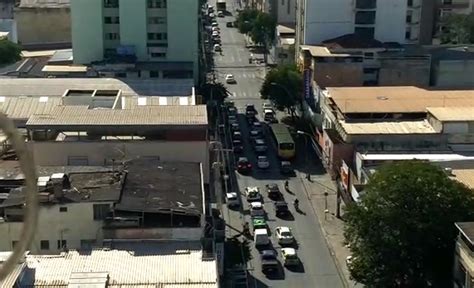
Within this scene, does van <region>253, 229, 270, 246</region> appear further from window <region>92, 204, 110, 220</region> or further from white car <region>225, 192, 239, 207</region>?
window <region>92, 204, 110, 220</region>

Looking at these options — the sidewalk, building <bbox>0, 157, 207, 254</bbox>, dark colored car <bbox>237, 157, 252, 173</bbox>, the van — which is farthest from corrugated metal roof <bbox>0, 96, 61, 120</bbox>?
the sidewalk

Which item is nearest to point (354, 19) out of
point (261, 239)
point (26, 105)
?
point (26, 105)

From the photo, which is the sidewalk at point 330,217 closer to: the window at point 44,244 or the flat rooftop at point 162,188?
the flat rooftop at point 162,188

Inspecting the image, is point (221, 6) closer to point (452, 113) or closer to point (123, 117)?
point (452, 113)

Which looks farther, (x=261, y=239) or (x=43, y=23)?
(x=43, y=23)

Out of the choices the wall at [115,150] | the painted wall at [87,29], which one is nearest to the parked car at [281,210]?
the wall at [115,150]

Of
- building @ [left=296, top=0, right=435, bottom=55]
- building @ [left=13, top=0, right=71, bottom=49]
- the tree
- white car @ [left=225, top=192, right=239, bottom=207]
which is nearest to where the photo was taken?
white car @ [left=225, top=192, right=239, bottom=207]

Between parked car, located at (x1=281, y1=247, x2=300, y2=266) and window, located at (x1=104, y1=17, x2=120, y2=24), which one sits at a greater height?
window, located at (x1=104, y1=17, x2=120, y2=24)
